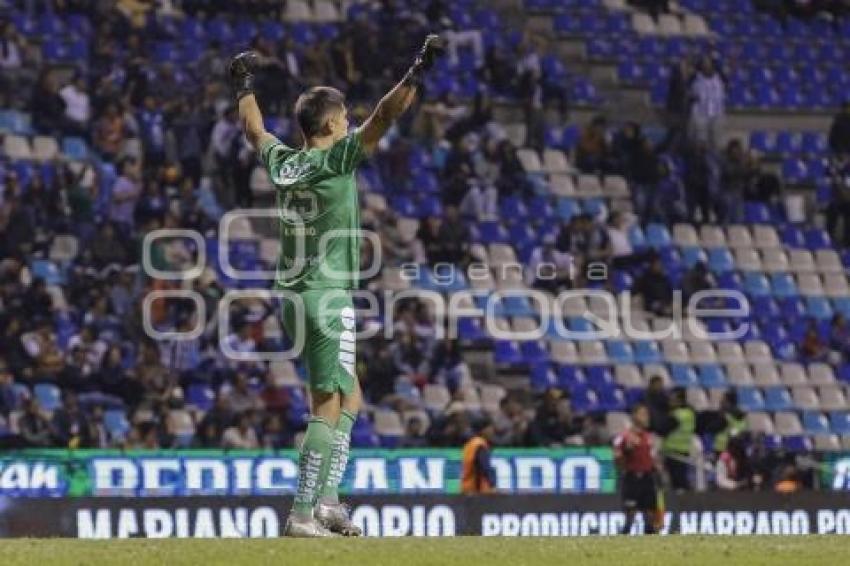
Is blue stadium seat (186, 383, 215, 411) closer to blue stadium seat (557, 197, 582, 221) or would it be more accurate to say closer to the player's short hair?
blue stadium seat (557, 197, 582, 221)

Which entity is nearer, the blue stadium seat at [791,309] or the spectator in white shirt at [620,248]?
the spectator in white shirt at [620,248]

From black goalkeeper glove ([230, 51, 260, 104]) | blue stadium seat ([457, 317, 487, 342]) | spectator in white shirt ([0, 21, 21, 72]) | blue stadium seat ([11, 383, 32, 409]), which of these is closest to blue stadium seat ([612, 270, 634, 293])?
blue stadium seat ([457, 317, 487, 342])

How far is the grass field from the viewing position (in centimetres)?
1023

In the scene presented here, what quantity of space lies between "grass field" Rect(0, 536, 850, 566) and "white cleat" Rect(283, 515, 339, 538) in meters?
0.24

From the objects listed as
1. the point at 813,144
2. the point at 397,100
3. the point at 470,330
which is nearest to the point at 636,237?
the point at 470,330

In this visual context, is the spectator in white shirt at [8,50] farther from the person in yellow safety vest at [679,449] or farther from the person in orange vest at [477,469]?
the person in yellow safety vest at [679,449]

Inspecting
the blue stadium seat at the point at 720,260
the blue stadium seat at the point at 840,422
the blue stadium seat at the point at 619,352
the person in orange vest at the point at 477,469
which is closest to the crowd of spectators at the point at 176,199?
the person in orange vest at the point at 477,469

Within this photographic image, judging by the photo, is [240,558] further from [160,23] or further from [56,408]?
[160,23]

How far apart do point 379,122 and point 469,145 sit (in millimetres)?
18851

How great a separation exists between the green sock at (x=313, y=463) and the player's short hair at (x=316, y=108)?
1.65 metres

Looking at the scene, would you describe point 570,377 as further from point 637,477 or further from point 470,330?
point 637,477

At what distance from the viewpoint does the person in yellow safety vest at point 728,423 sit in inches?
1051

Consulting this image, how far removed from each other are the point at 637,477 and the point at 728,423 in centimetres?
374

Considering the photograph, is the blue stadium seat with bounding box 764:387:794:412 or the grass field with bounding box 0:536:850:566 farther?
the blue stadium seat with bounding box 764:387:794:412
